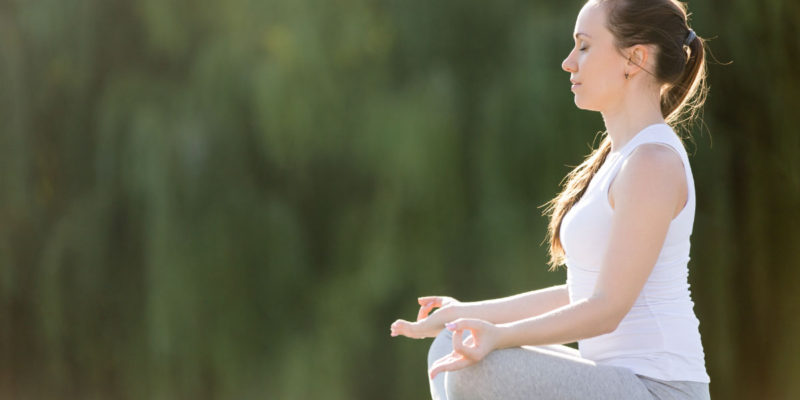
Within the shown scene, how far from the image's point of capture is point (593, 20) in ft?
3.87

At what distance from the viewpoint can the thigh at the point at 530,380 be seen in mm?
999

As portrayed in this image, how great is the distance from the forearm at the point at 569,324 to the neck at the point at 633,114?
26 centimetres

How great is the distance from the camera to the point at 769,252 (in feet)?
8.75

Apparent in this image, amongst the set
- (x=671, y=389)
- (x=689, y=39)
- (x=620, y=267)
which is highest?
(x=689, y=39)

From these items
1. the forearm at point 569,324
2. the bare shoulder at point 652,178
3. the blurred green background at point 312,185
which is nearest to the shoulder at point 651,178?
the bare shoulder at point 652,178

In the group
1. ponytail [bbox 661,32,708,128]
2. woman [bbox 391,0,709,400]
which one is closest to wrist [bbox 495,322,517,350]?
woman [bbox 391,0,709,400]

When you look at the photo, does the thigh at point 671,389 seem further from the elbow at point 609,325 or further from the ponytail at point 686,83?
the ponytail at point 686,83

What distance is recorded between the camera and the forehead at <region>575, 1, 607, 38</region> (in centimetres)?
117

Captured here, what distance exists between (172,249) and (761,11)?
1943 millimetres

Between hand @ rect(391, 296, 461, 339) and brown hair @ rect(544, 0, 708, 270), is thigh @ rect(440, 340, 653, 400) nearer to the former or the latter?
hand @ rect(391, 296, 461, 339)

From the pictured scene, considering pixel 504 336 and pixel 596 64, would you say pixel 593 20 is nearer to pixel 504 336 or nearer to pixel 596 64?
pixel 596 64

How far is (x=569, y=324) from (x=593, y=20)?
0.41 meters

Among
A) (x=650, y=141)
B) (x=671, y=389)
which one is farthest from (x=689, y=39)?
(x=671, y=389)

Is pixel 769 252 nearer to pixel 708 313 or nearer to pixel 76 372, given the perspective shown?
pixel 708 313
